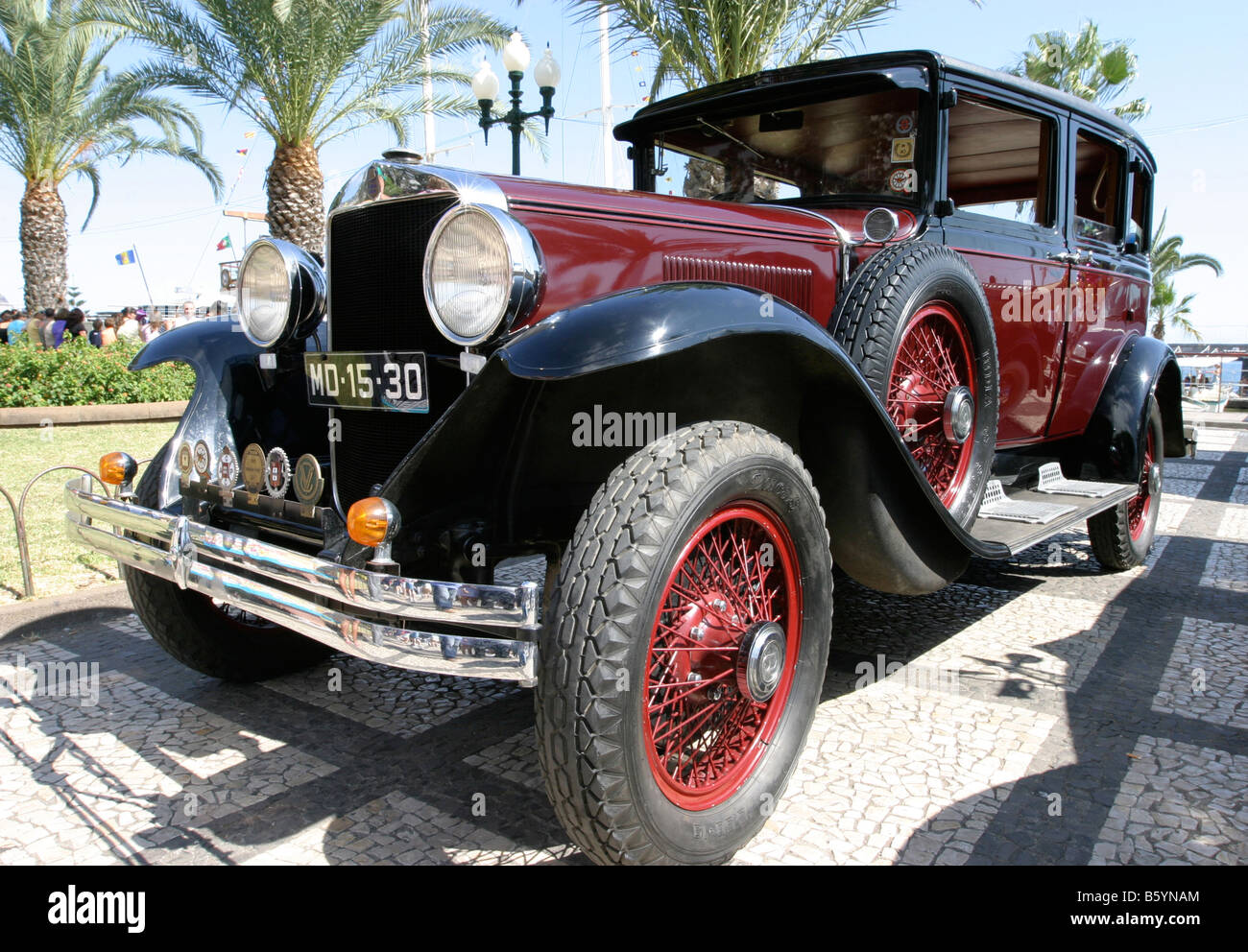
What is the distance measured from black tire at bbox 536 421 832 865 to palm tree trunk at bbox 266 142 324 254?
32.1 ft

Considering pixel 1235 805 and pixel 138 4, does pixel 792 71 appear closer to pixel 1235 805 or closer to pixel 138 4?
pixel 1235 805

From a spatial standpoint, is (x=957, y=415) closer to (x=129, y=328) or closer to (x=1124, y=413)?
(x=1124, y=413)

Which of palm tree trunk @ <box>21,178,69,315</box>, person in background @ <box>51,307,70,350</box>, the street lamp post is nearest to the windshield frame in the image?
the street lamp post

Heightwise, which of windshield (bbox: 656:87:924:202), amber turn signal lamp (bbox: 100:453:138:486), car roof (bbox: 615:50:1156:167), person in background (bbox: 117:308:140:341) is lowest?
amber turn signal lamp (bbox: 100:453:138:486)

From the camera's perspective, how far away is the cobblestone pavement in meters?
2.22

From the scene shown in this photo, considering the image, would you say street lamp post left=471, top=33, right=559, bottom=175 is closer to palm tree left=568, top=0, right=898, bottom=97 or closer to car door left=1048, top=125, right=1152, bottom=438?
palm tree left=568, top=0, right=898, bottom=97

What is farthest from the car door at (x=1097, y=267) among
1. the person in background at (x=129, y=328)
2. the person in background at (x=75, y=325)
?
the person in background at (x=129, y=328)

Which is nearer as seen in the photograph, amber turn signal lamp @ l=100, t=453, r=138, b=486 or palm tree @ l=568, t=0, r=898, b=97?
amber turn signal lamp @ l=100, t=453, r=138, b=486

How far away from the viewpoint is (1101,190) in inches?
187

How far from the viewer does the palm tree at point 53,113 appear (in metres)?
12.6

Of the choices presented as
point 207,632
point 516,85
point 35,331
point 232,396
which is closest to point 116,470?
point 232,396
